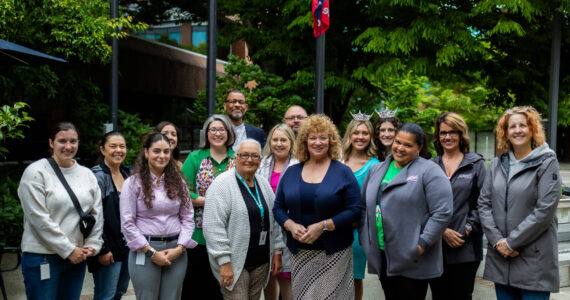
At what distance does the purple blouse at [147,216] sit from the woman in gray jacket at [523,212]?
2468mm

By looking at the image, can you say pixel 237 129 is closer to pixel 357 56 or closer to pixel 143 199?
pixel 143 199

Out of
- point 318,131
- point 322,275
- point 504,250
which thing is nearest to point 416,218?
point 504,250

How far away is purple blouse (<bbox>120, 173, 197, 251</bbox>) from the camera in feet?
13.3

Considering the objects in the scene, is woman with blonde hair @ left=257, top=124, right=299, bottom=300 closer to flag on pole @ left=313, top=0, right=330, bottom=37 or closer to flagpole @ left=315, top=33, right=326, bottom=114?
flagpole @ left=315, top=33, right=326, bottom=114

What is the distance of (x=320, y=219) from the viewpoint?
13.4ft

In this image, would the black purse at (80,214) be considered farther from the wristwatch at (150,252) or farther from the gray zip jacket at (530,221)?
the gray zip jacket at (530,221)

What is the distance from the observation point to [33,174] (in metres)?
4.00

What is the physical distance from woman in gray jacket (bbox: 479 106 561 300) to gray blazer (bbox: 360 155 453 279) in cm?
49

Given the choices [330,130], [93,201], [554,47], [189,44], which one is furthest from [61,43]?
[189,44]

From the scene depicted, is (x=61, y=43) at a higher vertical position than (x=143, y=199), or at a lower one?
higher

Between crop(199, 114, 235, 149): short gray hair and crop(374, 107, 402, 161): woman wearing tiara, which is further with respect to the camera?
crop(374, 107, 402, 161): woman wearing tiara

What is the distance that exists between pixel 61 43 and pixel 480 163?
6029 mm

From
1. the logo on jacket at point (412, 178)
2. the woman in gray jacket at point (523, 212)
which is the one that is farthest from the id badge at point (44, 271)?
the woman in gray jacket at point (523, 212)

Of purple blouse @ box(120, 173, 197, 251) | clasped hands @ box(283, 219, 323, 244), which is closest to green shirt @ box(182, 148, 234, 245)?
purple blouse @ box(120, 173, 197, 251)
